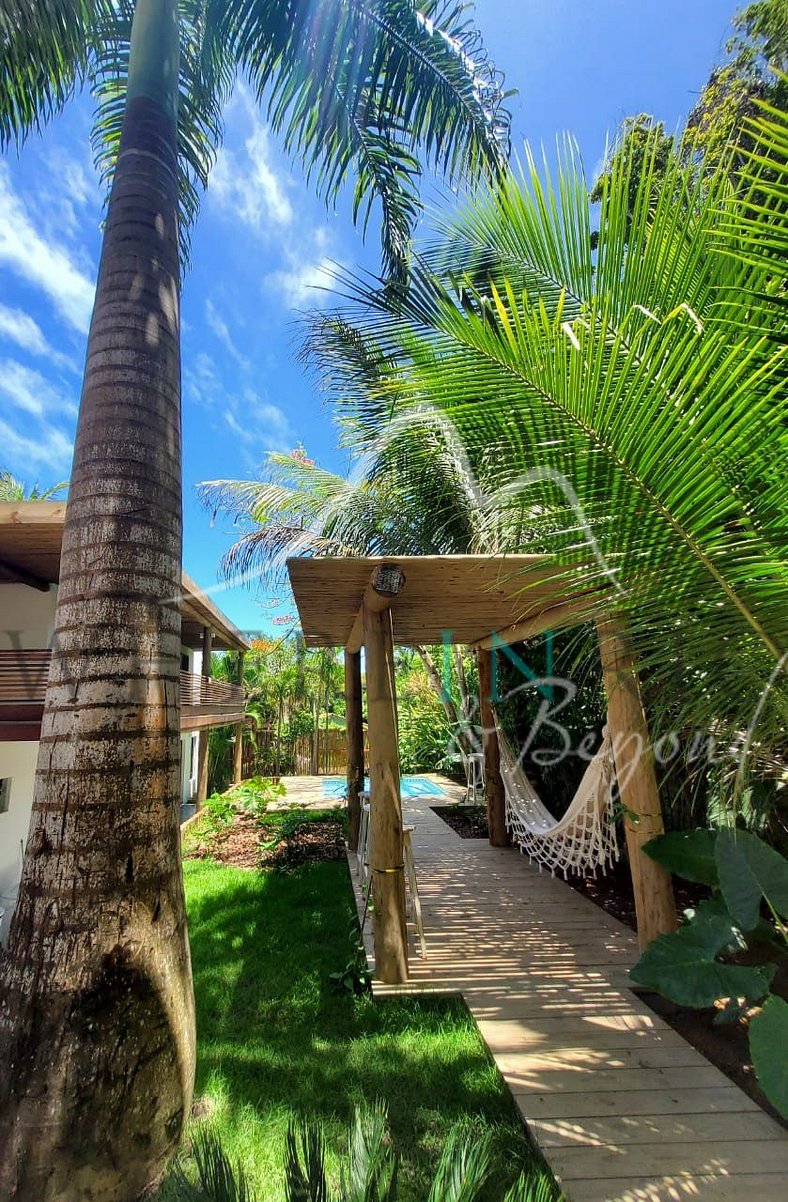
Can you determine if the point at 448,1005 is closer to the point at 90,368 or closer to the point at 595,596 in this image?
the point at 595,596

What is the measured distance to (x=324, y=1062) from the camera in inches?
89.6

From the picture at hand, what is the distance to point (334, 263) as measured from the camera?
1981mm

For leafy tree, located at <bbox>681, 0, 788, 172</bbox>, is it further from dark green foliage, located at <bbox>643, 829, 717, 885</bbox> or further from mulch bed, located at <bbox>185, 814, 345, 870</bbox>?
mulch bed, located at <bbox>185, 814, 345, 870</bbox>

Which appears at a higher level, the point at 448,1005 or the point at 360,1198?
the point at 360,1198

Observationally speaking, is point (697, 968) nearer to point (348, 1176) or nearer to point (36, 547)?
point (348, 1176)

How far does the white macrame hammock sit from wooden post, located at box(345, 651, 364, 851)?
1.51m

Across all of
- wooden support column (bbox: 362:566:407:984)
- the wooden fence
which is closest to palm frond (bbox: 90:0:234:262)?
wooden support column (bbox: 362:566:407:984)

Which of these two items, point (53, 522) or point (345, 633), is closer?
point (53, 522)

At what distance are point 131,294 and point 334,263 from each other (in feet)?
2.40

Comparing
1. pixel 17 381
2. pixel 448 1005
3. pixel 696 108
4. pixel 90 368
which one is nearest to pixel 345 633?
pixel 448 1005

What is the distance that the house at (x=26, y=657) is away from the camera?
13.5 ft

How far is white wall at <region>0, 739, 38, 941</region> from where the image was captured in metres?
5.19

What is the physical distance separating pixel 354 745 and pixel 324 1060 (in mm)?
3386

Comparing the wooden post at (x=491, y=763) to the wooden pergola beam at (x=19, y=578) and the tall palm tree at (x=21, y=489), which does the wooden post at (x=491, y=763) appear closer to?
the wooden pergola beam at (x=19, y=578)
